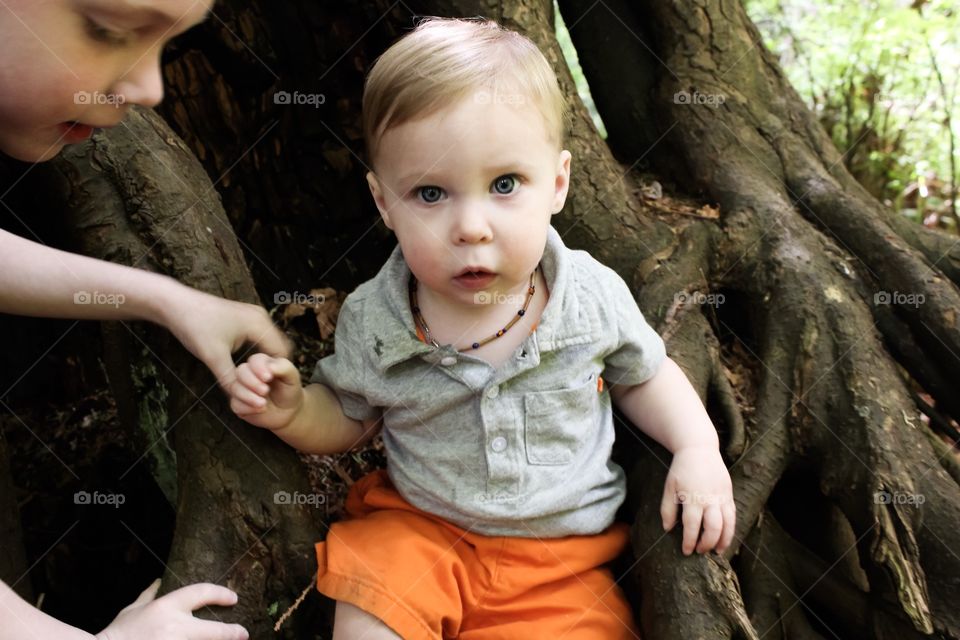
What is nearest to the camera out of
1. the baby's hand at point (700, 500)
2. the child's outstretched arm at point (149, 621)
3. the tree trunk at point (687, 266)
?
the child's outstretched arm at point (149, 621)

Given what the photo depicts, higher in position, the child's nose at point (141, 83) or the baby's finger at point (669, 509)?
the child's nose at point (141, 83)

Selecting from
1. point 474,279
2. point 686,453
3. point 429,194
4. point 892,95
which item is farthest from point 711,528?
point 892,95

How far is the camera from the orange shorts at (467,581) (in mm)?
2021

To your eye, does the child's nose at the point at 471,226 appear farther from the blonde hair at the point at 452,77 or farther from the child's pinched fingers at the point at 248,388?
the child's pinched fingers at the point at 248,388

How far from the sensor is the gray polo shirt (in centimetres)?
209

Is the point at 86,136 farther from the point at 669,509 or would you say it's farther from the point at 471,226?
the point at 669,509

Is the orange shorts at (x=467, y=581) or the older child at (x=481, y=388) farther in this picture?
the orange shorts at (x=467, y=581)

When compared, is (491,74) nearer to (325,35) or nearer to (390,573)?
(390,573)

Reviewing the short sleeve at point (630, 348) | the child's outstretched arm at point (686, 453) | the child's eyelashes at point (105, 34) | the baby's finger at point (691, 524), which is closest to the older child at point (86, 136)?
the child's eyelashes at point (105, 34)

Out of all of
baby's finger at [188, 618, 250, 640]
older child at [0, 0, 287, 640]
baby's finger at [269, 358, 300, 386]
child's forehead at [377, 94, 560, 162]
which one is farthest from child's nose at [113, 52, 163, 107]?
baby's finger at [188, 618, 250, 640]

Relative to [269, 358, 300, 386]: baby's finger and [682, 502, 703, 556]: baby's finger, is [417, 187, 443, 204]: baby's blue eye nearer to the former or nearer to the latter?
[269, 358, 300, 386]: baby's finger

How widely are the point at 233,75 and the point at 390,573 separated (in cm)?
202

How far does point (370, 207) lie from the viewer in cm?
333

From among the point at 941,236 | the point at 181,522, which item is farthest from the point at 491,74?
the point at 941,236
